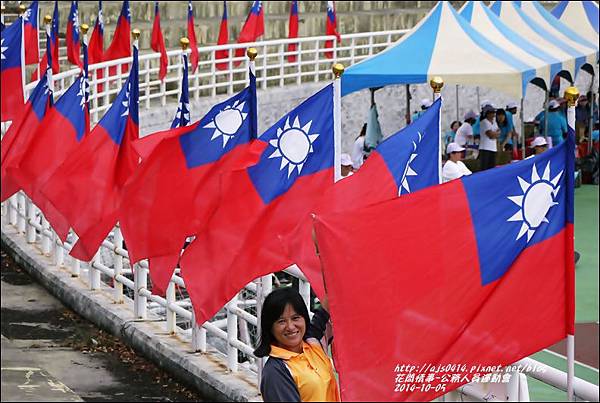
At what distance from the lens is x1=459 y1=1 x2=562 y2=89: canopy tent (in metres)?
20.3

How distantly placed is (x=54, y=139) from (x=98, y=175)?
1406 millimetres

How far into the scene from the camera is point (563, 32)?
928 inches

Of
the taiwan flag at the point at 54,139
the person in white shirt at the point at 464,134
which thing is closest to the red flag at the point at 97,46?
the person in white shirt at the point at 464,134

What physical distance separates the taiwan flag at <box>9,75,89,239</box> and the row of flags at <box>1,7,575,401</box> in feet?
0.04

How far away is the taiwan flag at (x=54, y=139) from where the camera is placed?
11906mm

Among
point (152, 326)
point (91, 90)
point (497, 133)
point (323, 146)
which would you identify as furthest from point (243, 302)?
point (497, 133)

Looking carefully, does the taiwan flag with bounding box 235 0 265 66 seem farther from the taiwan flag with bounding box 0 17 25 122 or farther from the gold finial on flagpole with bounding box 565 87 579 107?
the gold finial on flagpole with bounding box 565 87 579 107

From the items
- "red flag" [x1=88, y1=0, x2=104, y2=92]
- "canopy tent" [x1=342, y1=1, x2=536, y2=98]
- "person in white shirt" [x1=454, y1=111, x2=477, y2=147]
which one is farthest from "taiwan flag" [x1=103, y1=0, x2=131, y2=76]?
"person in white shirt" [x1=454, y1=111, x2=477, y2=147]

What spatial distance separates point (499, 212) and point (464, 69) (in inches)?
496

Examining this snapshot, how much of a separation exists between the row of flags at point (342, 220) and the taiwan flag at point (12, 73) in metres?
2.31

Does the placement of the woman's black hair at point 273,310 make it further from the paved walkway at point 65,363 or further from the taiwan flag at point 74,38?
the taiwan flag at point 74,38

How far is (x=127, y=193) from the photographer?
963 cm

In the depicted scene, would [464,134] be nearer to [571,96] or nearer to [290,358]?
[571,96]

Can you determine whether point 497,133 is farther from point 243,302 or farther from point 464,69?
point 243,302
